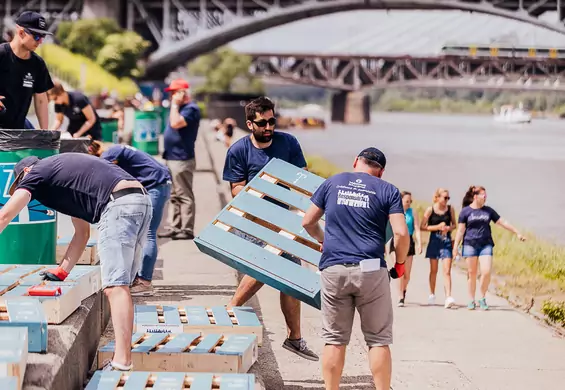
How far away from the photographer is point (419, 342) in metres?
9.64

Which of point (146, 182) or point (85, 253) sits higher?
point (146, 182)

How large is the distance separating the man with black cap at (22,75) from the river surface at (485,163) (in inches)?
693

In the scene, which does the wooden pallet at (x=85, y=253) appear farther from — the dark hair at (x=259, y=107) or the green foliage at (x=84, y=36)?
the green foliage at (x=84, y=36)

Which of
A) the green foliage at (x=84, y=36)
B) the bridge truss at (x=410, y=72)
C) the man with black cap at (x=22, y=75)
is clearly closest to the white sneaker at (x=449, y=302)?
the man with black cap at (x=22, y=75)

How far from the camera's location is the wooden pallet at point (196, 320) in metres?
6.89

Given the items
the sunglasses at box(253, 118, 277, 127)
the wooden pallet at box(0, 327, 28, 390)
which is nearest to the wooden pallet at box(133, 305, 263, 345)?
the sunglasses at box(253, 118, 277, 127)

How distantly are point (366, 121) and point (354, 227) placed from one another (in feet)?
343

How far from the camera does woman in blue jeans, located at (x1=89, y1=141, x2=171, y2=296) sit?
8.58m

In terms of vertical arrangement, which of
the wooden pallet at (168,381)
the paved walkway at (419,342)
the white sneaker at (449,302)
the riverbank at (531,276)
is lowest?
the riverbank at (531,276)

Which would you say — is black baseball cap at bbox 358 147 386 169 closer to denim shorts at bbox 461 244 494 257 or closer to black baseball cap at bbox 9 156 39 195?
black baseball cap at bbox 9 156 39 195

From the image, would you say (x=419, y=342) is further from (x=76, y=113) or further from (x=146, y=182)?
(x=76, y=113)

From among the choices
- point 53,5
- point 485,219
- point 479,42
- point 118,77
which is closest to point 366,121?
point 479,42

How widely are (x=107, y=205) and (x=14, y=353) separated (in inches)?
52.1

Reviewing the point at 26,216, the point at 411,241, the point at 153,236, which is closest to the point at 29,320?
the point at 26,216
